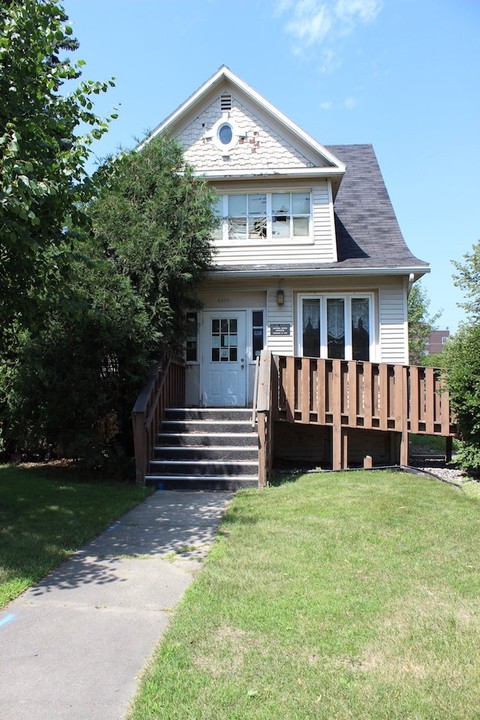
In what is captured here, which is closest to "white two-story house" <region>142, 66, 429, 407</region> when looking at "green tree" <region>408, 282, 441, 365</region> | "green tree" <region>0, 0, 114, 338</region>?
"green tree" <region>0, 0, 114, 338</region>

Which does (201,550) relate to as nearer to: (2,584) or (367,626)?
(2,584)

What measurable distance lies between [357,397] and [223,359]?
12.1 ft

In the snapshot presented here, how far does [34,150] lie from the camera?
5.47 m

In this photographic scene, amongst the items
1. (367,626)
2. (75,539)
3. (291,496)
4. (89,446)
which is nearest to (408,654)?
(367,626)

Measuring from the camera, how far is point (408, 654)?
10.3ft

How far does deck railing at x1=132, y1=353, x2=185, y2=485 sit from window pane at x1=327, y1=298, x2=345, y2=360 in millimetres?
3445

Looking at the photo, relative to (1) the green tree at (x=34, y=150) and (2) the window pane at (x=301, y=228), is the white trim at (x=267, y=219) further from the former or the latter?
(1) the green tree at (x=34, y=150)

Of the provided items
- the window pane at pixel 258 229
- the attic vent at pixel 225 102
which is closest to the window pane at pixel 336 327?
the window pane at pixel 258 229

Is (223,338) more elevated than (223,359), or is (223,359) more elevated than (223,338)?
(223,338)

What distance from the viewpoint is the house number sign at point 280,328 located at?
1226 centimetres

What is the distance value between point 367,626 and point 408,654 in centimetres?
39

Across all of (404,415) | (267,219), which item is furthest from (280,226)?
(404,415)

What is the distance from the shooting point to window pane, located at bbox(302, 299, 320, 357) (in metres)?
12.3

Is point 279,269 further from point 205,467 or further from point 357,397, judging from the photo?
point 205,467
